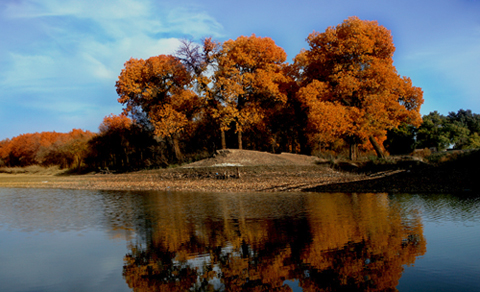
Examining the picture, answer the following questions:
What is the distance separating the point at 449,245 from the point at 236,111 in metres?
23.1

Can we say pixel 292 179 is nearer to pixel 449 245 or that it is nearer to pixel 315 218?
pixel 315 218

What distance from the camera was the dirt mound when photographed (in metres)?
24.6

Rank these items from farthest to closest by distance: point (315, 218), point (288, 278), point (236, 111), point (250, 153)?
point (236, 111), point (250, 153), point (315, 218), point (288, 278)

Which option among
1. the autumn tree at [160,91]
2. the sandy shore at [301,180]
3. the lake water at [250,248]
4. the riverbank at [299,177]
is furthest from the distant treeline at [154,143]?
the lake water at [250,248]

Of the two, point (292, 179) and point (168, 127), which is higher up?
point (168, 127)

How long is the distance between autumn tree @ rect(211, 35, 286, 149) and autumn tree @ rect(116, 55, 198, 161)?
2.65 metres

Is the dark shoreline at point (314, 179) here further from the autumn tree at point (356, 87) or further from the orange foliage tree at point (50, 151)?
the orange foliage tree at point (50, 151)

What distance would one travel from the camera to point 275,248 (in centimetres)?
661

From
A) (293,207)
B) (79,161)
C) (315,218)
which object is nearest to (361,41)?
(293,207)

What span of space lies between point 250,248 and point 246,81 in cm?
2344

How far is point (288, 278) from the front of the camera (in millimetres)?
5082

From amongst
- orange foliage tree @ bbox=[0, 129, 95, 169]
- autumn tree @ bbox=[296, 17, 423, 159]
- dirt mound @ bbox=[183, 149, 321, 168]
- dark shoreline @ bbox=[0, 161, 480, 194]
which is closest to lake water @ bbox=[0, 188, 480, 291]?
dark shoreline @ bbox=[0, 161, 480, 194]

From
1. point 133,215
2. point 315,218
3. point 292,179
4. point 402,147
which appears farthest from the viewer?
point 402,147

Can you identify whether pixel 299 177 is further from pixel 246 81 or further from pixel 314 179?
pixel 246 81
